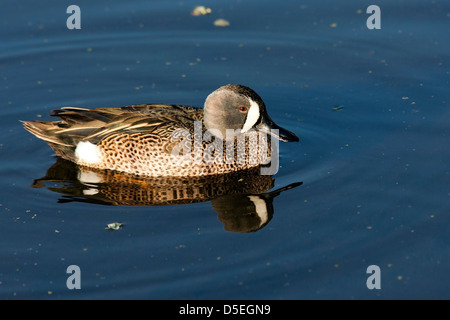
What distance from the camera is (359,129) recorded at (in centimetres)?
1005

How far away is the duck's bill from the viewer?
368 inches

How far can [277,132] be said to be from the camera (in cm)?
937

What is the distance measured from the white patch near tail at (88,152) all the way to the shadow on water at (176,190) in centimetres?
13

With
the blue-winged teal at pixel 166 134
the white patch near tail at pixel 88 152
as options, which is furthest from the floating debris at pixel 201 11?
the white patch near tail at pixel 88 152

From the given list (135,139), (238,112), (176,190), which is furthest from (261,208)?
(135,139)

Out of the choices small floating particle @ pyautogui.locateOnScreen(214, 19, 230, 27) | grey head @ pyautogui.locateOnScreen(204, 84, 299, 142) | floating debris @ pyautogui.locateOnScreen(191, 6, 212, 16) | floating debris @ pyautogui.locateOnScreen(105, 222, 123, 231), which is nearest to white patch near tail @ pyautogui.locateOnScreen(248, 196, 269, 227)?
grey head @ pyautogui.locateOnScreen(204, 84, 299, 142)

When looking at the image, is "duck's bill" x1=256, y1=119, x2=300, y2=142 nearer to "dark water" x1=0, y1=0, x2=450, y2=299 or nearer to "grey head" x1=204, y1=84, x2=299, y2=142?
"grey head" x1=204, y1=84, x2=299, y2=142

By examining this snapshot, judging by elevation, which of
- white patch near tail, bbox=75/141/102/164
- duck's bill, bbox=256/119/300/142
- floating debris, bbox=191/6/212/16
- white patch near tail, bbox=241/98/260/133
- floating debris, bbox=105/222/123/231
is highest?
floating debris, bbox=191/6/212/16

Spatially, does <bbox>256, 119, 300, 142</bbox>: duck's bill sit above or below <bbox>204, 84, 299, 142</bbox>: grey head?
below

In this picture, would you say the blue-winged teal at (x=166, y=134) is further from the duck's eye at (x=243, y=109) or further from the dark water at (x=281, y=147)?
the dark water at (x=281, y=147)

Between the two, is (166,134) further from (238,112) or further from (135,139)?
(238,112)

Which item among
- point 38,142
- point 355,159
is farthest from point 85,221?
point 355,159

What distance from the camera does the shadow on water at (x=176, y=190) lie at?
8430 millimetres
